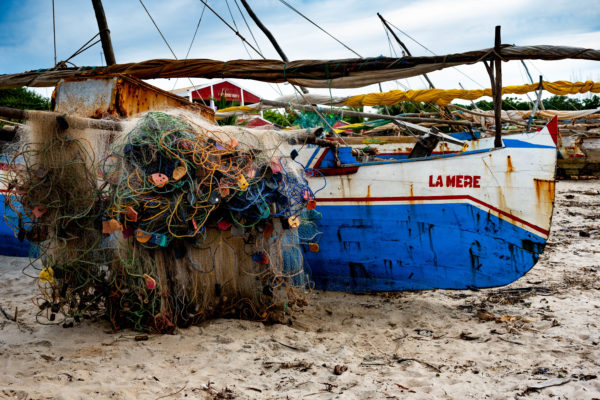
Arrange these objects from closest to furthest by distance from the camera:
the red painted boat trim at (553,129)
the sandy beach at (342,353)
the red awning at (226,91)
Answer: the sandy beach at (342,353) → the red painted boat trim at (553,129) → the red awning at (226,91)

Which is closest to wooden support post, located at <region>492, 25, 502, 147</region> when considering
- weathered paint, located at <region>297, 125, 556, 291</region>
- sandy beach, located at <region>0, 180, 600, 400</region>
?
weathered paint, located at <region>297, 125, 556, 291</region>

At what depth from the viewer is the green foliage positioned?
1883 cm

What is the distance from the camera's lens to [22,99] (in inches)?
785

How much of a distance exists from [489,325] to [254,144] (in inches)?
106

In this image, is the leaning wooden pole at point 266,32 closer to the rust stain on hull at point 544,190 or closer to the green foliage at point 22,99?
the rust stain on hull at point 544,190

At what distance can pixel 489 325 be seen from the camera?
4.56m

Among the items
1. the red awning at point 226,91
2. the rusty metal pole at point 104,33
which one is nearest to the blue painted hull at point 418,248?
the rusty metal pole at point 104,33

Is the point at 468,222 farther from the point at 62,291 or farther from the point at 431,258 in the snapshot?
the point at 62,291

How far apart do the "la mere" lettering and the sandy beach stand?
1.27 meters

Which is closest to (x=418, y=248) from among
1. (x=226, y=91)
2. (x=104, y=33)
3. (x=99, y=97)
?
(x=99, y=97)

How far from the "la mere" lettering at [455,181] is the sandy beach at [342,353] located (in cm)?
127

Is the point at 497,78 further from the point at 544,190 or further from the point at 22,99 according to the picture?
the point at 22,99

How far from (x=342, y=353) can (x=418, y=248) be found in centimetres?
179

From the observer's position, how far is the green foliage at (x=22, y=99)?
61.8ft
